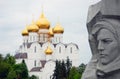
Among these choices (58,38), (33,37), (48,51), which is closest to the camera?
(48,51)

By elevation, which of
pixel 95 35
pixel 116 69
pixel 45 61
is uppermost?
pixel 45 61

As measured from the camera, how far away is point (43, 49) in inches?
2296

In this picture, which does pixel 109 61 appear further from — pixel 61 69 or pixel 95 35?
pixel 61 69

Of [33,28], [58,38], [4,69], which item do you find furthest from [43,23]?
[4,69]

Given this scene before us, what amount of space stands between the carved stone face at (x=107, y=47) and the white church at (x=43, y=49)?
49917mm

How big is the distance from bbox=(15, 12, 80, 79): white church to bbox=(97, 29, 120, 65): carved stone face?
164 feet

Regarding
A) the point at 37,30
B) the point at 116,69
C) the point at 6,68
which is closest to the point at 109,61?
the point at 116,69

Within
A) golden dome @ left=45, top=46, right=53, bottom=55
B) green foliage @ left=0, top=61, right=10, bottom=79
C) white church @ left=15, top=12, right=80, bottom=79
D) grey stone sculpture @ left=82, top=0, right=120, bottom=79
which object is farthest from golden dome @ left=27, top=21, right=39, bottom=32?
grey stone sculpture @ left=82, top=0, right=120, bottom=79

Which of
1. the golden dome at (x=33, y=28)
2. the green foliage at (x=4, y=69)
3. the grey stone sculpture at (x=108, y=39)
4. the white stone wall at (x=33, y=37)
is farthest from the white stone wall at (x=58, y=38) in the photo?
the grey stone sculpture at (x=108, y=39)

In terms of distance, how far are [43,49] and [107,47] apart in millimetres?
52224

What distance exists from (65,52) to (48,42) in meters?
2.57

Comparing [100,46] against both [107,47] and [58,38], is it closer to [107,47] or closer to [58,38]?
[107,47]

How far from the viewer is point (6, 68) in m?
38.6

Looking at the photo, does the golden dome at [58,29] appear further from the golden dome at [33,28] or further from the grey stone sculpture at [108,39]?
the grey stone sculpture at [108,39]
